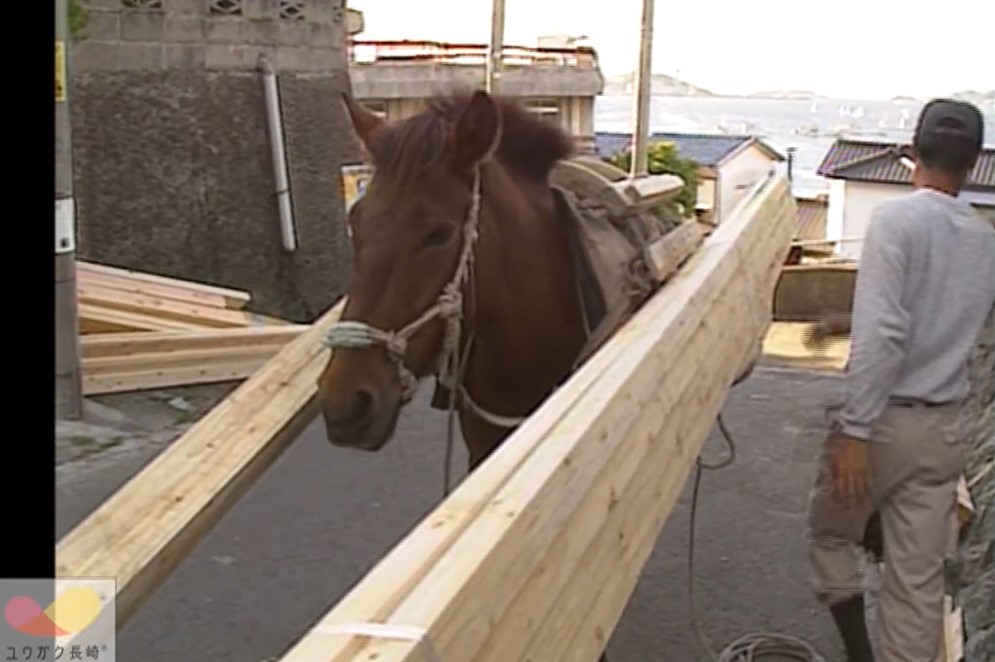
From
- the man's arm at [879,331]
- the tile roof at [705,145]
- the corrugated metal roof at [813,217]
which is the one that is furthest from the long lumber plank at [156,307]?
the corrugated metal roof at [813,217]

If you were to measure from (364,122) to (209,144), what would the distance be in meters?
8.39

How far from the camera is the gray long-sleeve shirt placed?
329cm

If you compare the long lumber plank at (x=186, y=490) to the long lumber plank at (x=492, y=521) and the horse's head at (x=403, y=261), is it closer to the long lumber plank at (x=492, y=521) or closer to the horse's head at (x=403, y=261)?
the horse's head at (x=403, y=261)

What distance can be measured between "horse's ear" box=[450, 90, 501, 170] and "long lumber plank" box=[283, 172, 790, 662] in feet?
2.14

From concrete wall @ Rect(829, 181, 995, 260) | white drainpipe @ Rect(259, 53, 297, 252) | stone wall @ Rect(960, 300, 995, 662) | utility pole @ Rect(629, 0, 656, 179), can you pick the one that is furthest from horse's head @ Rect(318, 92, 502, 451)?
concrete wall @ Rect(829, 181, 995, 260)

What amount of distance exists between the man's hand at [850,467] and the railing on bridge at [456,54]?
41.9 feet

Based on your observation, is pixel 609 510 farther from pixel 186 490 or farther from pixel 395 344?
pixel 186 490

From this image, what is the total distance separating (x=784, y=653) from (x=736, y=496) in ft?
6.98

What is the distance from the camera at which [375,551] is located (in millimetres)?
5664

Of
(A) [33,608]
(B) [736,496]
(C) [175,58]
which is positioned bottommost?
(B) [736,496]

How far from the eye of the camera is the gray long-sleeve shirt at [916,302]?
3291 millimetres

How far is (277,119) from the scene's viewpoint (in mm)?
11922

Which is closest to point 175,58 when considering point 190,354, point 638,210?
point 190,354

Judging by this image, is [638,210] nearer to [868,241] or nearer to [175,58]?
[868,241]
